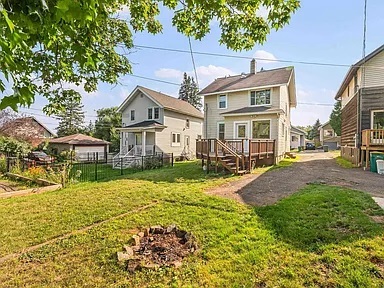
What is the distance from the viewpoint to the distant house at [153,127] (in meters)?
22.3

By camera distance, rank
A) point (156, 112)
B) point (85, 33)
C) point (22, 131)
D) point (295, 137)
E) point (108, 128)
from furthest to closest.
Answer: point (295, 137) < point (108, 128) < point (22, 131) < point (156, 112) < point (85, 33)

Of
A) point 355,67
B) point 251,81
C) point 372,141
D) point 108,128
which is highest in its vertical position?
point 251,81

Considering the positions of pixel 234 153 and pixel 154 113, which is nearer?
pixel 234 153

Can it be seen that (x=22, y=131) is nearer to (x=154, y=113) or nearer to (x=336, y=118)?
(x=154, y=113)

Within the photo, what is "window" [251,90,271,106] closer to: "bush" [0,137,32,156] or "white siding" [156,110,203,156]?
"white siding" [156,110,203,156]

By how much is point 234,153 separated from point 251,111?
6.17 meters

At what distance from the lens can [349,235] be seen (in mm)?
4109

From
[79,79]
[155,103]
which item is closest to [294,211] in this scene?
[79,79]

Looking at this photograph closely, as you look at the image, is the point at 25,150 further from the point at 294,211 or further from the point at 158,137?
the point at 294,211

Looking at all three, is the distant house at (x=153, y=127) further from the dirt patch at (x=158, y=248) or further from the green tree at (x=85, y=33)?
the dirt patch at (x=158, y=248)

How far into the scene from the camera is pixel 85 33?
8.87ft

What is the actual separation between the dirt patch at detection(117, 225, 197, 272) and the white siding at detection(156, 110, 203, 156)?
697 inches

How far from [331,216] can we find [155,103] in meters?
20.1

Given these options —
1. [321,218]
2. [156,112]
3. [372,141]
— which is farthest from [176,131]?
[321,218]
